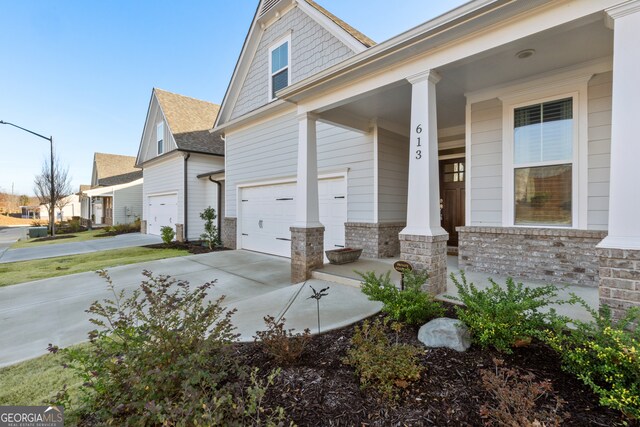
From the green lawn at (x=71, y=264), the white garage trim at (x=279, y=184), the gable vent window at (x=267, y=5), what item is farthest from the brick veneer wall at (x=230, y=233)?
the gable vent window at (x=267, y=5)

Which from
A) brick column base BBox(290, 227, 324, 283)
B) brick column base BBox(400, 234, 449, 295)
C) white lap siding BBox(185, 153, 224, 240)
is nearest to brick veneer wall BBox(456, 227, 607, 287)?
brick column base BBox(400, 234, 449, 295)

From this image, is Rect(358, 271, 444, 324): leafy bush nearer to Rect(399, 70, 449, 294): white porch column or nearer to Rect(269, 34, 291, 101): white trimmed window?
Rect(399, 70, 449, 294): white porch column

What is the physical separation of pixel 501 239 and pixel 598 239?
120 cm

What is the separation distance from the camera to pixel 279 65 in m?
8.81

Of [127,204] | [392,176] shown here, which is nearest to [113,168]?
[127,204]

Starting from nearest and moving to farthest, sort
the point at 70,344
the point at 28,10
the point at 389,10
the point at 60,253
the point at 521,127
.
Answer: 1. the point at 70,344
2. the point at 521,127
3. the point at 389,10
4. the point at 28,10
5. the point at 60,253

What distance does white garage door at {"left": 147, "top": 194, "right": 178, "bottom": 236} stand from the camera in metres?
13.6

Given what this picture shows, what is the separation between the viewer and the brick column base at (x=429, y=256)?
3666 millimetres

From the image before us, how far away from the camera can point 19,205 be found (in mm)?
46344

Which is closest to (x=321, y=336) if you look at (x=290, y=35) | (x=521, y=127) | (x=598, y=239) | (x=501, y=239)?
(x=501, y=239)

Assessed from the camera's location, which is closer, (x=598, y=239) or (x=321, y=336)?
(x=321, y=336)

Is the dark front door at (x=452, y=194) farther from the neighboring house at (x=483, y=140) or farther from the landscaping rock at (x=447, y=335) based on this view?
the landscaping rock at (x=447, y=335)

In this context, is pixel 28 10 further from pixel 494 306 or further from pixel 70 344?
pixel 494 306

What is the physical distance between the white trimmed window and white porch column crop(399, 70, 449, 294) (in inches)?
218
